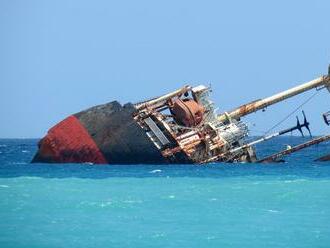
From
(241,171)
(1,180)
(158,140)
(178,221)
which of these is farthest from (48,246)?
(158,140)

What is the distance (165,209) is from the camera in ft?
83.6

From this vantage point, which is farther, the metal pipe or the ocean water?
the metal pipe

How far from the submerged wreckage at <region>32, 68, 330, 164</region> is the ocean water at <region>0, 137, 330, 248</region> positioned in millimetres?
4173

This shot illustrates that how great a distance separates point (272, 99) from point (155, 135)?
26.8 feet

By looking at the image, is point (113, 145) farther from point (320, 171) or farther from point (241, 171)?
point (320, 171)

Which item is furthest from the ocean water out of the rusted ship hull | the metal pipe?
the metal pipe

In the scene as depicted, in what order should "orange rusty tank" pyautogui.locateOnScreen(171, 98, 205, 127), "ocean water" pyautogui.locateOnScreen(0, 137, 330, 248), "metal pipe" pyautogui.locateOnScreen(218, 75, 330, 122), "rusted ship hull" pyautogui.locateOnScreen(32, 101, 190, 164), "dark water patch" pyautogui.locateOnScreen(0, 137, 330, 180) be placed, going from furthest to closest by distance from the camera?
"metal pipe" pyautogui.locateOnScreen(218, 75, 330, 122), "orange rusty tank" pyautogui.locateOnScreen(171, 98, 205, 127), "rusted ship hull" pyautogui.locateOnScreen(32, 101, 190, 164), "dark water patch" pyautogui.locateOnScreen(0, 137, 330, 180), "ocean water" pyautogui.locateOnScreen(0, 137, 330, 248)

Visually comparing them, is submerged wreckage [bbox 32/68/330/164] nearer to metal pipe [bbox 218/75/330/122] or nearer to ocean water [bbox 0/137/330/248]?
metal pipe [bbox 218/75/330/122]

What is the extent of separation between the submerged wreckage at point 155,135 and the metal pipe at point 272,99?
0.26 ft

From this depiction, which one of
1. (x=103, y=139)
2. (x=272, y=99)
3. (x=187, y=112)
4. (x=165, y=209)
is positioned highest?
(x=165, y=209)

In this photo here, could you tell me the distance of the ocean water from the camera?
68.4 ft

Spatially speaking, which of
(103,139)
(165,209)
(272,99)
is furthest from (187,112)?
(165,209)

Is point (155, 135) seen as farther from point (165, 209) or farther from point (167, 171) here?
point (165, 209)

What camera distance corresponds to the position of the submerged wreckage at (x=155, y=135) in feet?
140
